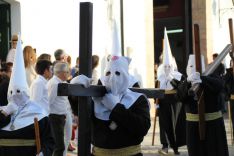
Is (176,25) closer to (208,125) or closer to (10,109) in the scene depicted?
(208,125)

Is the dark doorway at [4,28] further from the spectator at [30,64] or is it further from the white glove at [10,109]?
the white glove at [10,109]

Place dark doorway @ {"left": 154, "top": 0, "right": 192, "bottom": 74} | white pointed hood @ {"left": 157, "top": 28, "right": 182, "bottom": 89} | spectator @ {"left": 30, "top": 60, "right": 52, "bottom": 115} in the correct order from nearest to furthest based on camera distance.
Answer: spectator @ {"left": 30, "top": 60, "right": 52, "bottom": 115}
white pointed hood @ {"left": 157, "top": 28, "right": 182, "bottom": 89}
dark doorway @ {"left": 154, "top": 0, "right": 192, "bottom": 74}

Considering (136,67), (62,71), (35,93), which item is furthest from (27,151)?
(136,67)

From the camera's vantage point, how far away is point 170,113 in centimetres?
898

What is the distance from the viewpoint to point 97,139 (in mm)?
3908

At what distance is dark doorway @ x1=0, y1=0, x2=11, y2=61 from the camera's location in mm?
9477

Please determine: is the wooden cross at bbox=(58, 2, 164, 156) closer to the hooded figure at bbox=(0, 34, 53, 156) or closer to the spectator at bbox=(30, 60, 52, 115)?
the hooded figure at bbox=(0, 34, 53, 156)

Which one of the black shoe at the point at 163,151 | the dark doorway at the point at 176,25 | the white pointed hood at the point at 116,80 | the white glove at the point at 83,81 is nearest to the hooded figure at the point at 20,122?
the white pointed hood at the point at 116,80

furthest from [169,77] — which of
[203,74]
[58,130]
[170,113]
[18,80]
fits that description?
[18,80]

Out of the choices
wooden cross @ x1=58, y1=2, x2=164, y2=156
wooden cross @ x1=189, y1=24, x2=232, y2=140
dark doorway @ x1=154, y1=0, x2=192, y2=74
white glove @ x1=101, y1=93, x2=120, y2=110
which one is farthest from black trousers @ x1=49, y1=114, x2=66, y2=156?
dark doorway @ x1=154, y1=0, x2=192, y2=74

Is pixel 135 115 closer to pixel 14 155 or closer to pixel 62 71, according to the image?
pixel 14 155

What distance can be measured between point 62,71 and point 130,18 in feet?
28.1

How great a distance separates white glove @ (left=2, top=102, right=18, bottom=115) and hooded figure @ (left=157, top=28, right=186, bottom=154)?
4.82 meters

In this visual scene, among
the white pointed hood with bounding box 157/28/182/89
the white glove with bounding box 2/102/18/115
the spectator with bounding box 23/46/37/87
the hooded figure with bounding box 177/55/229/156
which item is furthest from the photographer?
the white pointed hood with bounding box 157/28/182/89
